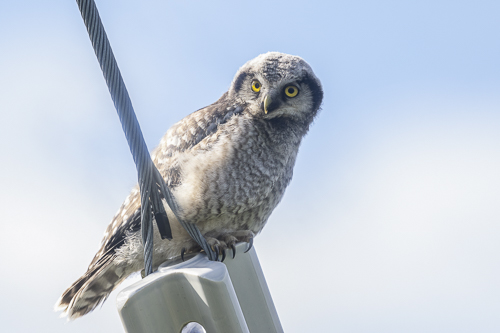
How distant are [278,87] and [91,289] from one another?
1995 millimetres

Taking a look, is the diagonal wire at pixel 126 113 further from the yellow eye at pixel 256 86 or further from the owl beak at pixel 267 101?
the yellow eye at pixel 256 86

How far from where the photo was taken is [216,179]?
3166 millimetres

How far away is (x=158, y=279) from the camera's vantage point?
172cm

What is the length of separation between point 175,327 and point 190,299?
107 mm

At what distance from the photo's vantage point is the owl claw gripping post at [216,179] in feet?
10.3

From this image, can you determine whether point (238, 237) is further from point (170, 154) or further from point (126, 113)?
point (126, 113)

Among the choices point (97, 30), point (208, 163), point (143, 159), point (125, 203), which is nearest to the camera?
point (97, 30)

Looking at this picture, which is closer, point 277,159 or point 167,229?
point 167,229

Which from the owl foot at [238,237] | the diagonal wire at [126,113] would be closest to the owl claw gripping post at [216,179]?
the owl foot at [238,237]

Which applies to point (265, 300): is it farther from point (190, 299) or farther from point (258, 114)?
point (258, 114)

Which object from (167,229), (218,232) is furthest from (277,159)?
(167,229)

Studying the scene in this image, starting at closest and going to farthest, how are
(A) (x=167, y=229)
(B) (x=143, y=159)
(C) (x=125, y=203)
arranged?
(B) (x=143, y=159)
(A) (x=167, y=229)
(C) (x=125, y=203)

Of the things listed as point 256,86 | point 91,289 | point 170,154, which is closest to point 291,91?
point 256,86

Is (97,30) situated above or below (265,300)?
above
